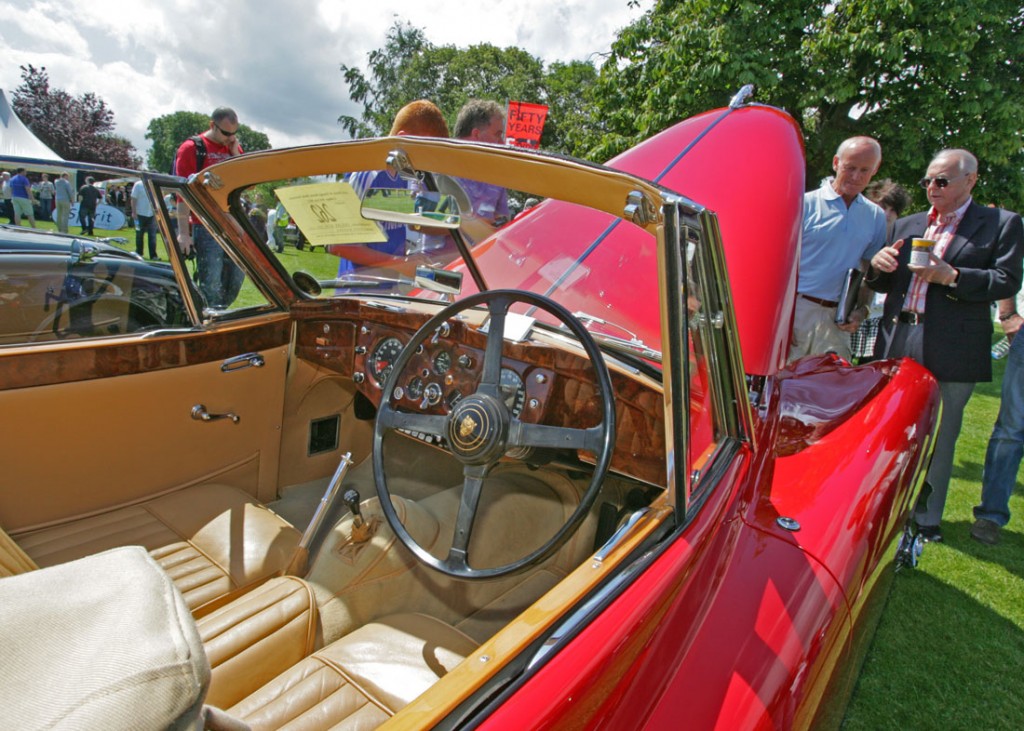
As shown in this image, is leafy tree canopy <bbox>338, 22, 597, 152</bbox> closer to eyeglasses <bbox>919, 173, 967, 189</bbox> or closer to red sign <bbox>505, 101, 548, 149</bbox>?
red sign <bbox>505, 101, 548, 149</bbox>

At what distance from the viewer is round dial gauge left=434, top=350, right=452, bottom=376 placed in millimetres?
2029

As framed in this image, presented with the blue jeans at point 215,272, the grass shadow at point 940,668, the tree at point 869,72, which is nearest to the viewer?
the grass shadow at point 940,668

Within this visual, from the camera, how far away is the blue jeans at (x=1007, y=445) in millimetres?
3373

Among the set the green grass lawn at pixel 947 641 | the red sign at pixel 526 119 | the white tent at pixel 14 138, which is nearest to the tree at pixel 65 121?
the white tent at pixel 14 138

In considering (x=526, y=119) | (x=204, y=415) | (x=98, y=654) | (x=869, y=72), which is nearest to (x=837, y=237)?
(x=204, y=415)

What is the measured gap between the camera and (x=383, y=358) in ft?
7.68

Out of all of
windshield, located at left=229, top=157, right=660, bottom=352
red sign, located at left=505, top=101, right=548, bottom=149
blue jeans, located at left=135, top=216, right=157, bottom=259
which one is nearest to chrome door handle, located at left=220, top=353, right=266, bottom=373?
windshield, located at left=229, top=157, right=660, bottom=352

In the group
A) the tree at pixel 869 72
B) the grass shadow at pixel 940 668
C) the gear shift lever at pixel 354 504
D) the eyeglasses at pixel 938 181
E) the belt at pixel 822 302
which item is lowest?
the grass shadow at pixel 940 668

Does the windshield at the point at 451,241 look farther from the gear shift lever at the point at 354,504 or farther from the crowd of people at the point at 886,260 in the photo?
the gear shift lever at the point at 354,504

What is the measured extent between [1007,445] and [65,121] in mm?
31861

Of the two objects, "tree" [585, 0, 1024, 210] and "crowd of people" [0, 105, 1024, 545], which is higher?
"tree" [585, 0, 1024, 210]

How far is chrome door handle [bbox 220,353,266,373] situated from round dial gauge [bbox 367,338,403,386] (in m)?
0.46

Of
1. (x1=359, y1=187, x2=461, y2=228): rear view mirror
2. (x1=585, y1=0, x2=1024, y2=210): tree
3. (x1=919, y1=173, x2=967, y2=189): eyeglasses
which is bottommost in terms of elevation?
(x1=359, y1=187, x2=461, y2=228): rear view mirror

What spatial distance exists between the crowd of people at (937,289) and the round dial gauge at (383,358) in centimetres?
247
